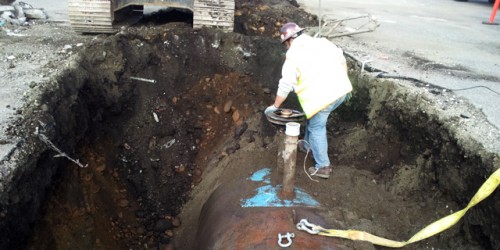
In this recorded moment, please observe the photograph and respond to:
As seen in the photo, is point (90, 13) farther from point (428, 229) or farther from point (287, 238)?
point (428, 229)

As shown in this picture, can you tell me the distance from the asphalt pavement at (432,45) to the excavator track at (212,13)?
142 cm

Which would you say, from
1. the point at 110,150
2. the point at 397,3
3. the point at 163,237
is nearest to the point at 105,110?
the point at 110,150

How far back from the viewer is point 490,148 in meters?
3.84

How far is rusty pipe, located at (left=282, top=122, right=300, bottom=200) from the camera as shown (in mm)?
3641

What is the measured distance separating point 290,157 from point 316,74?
961 mm

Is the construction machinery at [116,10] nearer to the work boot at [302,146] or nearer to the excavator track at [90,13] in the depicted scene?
the excavator track at [90,13]

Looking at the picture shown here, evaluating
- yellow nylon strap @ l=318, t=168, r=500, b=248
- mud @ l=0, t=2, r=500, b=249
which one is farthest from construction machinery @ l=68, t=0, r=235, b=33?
yellow nylon strap @ l=318, t=168, r=500, b=248

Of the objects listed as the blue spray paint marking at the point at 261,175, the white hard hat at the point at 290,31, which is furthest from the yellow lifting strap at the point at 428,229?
the white hard hat at the point at 290,31

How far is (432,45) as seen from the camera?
25.1 feet

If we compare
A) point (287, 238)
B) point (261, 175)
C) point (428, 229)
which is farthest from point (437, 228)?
point (261, 175)

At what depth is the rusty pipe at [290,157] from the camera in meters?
3.64

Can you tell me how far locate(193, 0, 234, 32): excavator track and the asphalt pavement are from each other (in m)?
1.42

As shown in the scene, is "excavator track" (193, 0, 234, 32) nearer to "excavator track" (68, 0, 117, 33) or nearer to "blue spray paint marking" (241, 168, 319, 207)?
"excavator track" (68, 0, 117, 33)

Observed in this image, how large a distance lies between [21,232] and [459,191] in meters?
3.81
